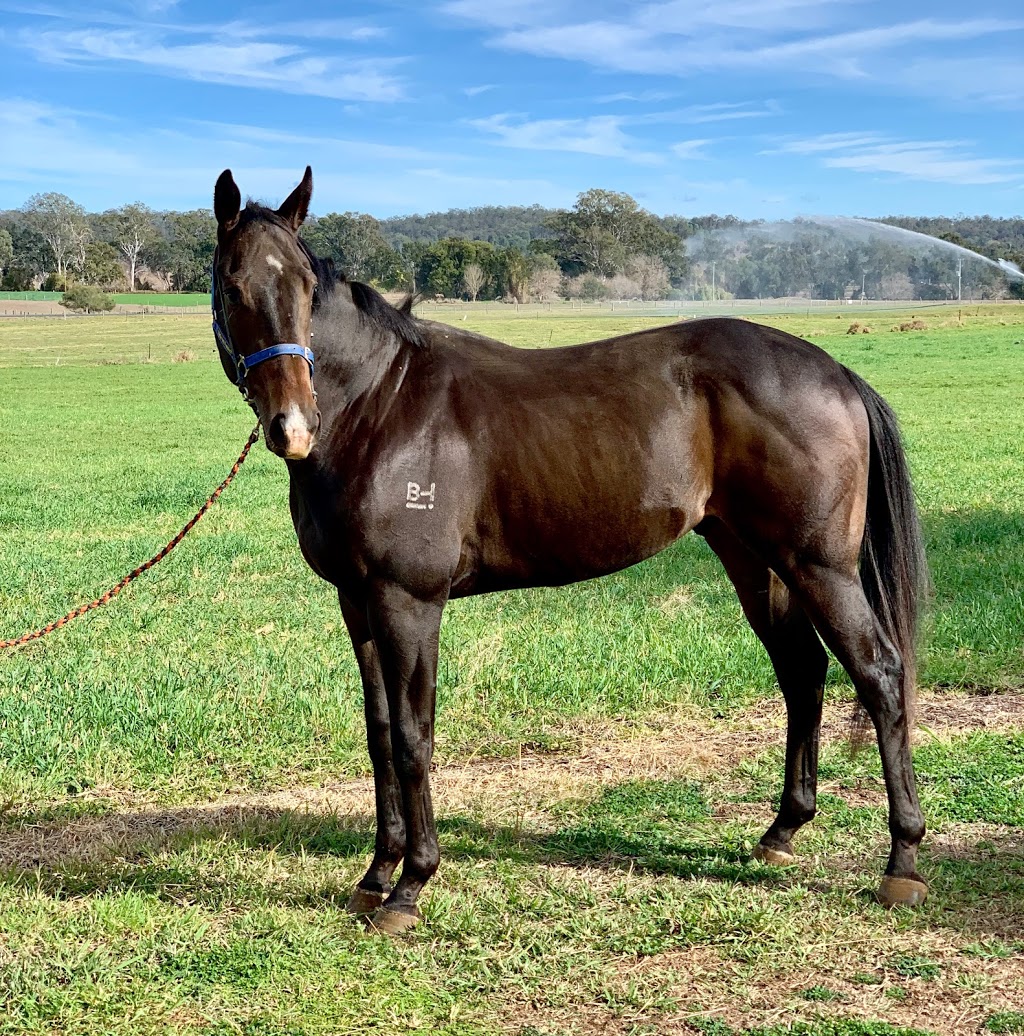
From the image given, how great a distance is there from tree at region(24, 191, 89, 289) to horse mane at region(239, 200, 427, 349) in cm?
11949

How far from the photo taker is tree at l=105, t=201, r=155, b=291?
11406 centimetres

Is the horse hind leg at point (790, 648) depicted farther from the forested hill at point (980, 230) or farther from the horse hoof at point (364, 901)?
the forested hill at point (980, 230)

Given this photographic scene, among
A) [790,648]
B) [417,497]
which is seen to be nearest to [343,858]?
[417,497]

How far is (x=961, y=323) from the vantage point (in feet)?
188

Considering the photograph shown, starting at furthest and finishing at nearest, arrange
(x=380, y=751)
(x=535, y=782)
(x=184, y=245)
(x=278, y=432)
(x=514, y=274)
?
(x=184, y=245), (x=514, y=274), (x=535, y=782), (x=380, y=751), (x=278, y=432)

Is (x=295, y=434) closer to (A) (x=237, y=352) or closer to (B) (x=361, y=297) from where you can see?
(A) (x=237, y=352)

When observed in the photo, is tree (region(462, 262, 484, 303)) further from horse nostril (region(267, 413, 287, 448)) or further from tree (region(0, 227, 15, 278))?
tree (region(0, 227, 15, 278))

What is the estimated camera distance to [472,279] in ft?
220

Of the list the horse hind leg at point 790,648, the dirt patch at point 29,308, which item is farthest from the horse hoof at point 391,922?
the dirt patch at point 29,308

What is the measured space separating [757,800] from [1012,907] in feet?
4.23

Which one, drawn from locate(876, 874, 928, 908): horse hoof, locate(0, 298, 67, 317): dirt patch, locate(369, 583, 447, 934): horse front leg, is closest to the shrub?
locate(0, 298, 67, 317): dirt patch

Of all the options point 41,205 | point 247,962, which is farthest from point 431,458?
point 41,205

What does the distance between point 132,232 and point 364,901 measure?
122m

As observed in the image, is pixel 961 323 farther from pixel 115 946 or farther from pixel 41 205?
pixel 41 205
